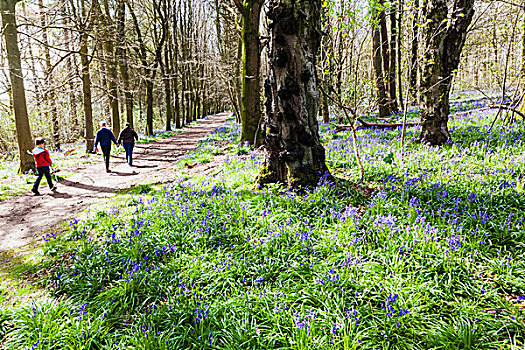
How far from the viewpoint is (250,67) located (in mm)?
10328

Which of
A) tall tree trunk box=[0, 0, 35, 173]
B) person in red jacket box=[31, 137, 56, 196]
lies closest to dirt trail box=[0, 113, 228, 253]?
person in red jacket box=[31, 137, 56, 196]

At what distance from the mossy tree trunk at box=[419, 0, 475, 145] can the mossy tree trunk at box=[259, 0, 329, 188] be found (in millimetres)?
3152

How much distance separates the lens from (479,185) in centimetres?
433

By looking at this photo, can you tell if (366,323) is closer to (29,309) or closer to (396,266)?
(396,266)

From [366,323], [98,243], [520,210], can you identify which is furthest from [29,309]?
[520,210]

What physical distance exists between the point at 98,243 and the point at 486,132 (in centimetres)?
944

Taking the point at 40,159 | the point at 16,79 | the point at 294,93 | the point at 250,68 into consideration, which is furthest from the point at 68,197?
the point at 250,68

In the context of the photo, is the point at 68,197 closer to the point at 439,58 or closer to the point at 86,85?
the point at 86,85

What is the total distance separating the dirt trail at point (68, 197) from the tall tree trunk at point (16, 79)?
1924mm

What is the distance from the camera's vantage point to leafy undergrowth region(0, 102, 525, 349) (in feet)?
8.30

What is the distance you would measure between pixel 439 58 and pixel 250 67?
6225mm

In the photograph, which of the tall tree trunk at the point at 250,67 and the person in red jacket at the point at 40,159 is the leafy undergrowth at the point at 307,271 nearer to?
the person in red jacket at the point at 40,159

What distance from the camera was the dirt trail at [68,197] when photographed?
5.86 metres

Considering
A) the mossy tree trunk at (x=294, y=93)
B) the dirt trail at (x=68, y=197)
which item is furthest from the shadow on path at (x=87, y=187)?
the mossy tree trunk at (x=294, y=93)
